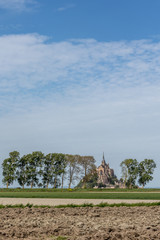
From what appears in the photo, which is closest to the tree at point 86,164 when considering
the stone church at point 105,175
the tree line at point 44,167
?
the tree line at point 44,167

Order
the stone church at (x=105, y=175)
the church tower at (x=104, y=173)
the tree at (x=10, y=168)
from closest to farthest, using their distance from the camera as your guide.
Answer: the tree at (x=10, y=168) < the stone church at (x=105, y=175) < the church tower at (x=104, y=173)

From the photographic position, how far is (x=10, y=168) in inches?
2586

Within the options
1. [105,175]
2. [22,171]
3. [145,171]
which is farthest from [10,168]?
[105,175]

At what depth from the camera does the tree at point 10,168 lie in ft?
215

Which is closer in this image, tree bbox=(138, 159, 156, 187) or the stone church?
tree bbox=(138, 159, 156, 187)

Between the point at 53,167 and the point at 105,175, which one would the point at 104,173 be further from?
the point at 53,167

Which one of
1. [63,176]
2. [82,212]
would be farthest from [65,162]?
[82,212]

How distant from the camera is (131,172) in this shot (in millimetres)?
72312

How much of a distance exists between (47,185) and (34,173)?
375 cm

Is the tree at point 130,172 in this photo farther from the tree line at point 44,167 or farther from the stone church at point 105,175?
the stone church at point 105,175

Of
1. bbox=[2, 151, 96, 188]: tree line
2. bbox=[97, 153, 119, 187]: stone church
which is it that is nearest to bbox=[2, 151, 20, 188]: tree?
bbox=[2, 151, 96, 188]: tree line

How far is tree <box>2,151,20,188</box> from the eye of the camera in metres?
65.6

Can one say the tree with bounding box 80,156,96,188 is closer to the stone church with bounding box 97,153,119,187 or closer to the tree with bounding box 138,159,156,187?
the tree with bounding box 138,159,156,187

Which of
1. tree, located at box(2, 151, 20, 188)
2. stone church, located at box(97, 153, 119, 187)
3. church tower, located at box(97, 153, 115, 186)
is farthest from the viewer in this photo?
church tower, located at box(97, 153, 115, 186)
